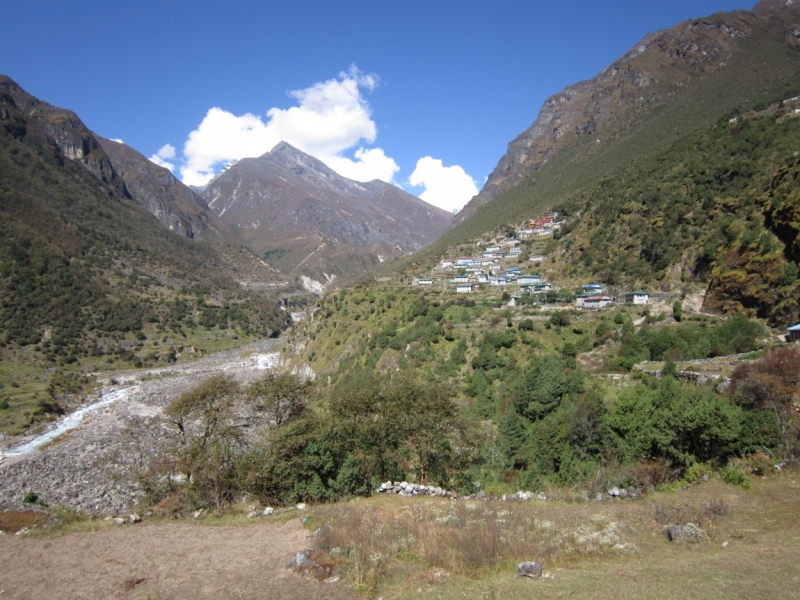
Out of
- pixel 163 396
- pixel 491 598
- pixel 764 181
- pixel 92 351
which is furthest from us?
pixel 92 351

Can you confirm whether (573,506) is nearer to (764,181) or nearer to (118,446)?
(118,446)

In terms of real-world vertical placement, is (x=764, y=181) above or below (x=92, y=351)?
above

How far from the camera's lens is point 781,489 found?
37.7 ft

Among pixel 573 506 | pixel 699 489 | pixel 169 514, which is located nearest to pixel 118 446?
pixel 169 514

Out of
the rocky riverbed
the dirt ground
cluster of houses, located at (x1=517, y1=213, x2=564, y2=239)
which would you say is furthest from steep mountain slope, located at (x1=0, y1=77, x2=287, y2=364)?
cluster of houses, located at (x1=517, y1=213, x2=564, y2=239)

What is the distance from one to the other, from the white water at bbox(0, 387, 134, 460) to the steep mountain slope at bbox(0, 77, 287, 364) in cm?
1640

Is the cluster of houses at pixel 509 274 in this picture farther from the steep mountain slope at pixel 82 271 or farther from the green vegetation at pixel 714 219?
the steep mountain slope at pixel 82 271

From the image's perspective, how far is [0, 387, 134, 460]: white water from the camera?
3456 cm

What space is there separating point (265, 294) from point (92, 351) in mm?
91289

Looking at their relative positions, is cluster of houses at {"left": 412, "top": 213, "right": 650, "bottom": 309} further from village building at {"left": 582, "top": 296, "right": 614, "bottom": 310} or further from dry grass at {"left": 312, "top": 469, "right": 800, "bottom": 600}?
dry grass at {"left": 312, "top": 469, "right": 800, "bottom": 600}

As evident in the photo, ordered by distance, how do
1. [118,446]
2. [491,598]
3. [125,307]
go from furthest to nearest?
[125,307] → [118,446] → [491,598]

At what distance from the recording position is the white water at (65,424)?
3456 centimetres

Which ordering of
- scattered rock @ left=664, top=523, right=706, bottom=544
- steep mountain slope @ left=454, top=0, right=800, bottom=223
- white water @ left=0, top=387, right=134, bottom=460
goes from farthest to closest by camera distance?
1. steep mountain slope @ left=454, top=0, right=800, bottom=223
2. white water @ left=0, top=387, right=134, bottom=460
3. scattered rock @ left=664, top=523, right=706, bottom=544

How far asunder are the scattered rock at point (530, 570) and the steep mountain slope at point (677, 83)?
3651 inches
